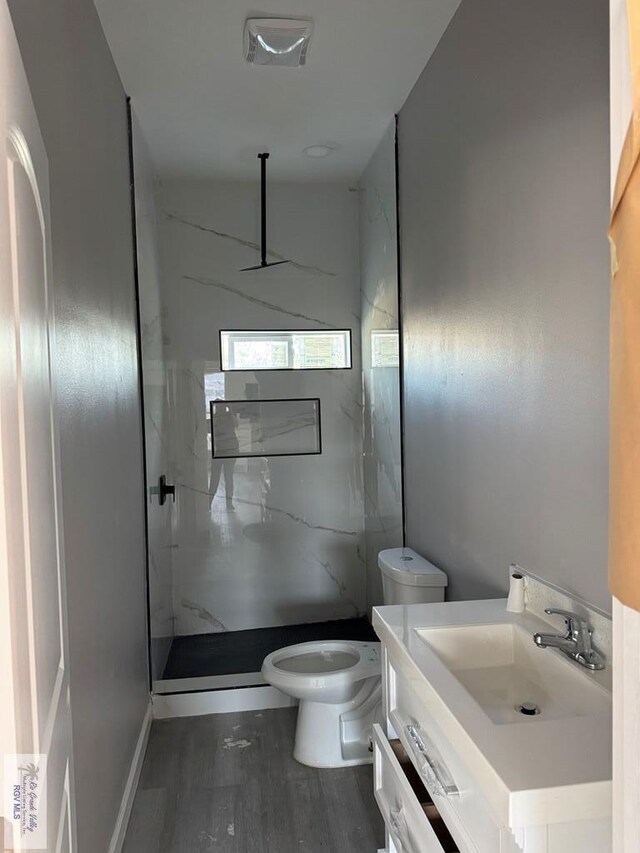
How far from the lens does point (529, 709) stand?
1.45 m

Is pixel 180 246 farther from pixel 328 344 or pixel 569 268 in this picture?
pixel 569 268

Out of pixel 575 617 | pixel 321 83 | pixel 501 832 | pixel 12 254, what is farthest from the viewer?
pixel 321 83

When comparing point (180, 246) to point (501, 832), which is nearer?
point (501, 832)

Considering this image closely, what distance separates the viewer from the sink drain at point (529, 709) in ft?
4.72

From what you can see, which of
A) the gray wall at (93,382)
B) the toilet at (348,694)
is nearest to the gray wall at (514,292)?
the toilet at (348,694)

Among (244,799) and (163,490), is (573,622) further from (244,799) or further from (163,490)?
(163,490)

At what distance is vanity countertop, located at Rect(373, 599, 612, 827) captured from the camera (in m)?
0.99

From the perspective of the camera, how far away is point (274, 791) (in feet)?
7.79

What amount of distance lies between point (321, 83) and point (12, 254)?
2.25 meters

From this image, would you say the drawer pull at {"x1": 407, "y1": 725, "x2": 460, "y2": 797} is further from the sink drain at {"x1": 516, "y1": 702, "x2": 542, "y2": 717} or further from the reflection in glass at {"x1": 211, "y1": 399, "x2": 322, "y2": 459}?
the reflection in glass at {"x1": 211, "y1": 399, "x2": 322, "y2": 459}

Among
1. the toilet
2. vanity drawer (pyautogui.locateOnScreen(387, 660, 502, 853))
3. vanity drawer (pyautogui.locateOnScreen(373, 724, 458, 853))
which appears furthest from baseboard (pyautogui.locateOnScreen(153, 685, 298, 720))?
vanity drawer (pyautogui.locateOnScreen(387, 660, 502, 853))

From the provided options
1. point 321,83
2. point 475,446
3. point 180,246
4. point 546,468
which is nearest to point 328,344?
point 180,246

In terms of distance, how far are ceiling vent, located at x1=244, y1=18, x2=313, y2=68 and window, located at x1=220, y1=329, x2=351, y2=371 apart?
5.33 feet

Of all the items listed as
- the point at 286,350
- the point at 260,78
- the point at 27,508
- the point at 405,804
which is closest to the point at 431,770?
the point at 405,804
